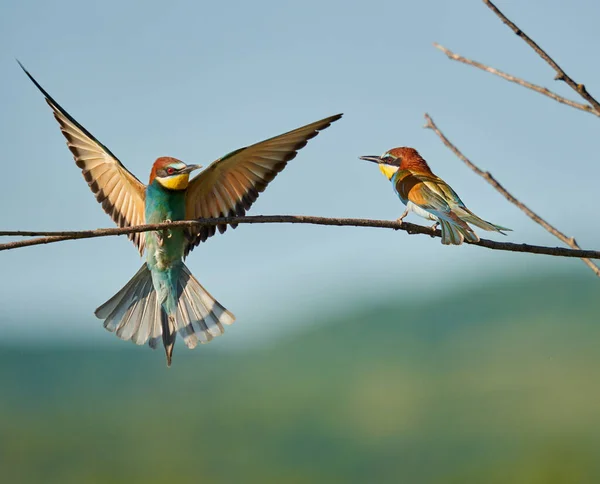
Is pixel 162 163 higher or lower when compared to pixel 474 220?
higher

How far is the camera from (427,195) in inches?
135

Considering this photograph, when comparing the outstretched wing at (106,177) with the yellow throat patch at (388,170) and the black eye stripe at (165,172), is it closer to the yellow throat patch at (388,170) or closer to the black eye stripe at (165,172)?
the black eye stripe at (165,172)

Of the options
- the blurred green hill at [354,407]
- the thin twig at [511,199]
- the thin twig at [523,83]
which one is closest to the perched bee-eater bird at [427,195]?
the thin twig at [511,199]

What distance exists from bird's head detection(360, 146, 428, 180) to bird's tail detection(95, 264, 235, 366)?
0.88 meters

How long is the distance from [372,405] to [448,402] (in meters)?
6.23

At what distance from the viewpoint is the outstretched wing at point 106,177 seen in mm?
3615

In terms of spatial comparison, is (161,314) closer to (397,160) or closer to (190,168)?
(190,168)

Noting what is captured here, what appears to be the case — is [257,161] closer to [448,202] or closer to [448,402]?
[448,202]

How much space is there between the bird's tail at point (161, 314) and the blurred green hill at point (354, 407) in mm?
53353

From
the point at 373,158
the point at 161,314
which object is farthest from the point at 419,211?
the point at 161,314

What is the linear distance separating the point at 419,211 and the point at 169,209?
2.93ft

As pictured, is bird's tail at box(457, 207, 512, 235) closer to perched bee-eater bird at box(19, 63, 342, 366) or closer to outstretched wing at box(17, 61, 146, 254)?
perched bee-eater bird at box(19, 63, 342, 366)

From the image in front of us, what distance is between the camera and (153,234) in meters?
3.62

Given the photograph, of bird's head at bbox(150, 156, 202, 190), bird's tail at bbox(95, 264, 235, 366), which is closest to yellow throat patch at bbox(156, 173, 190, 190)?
bird's head at bbox(150, 156, 202, 190)
